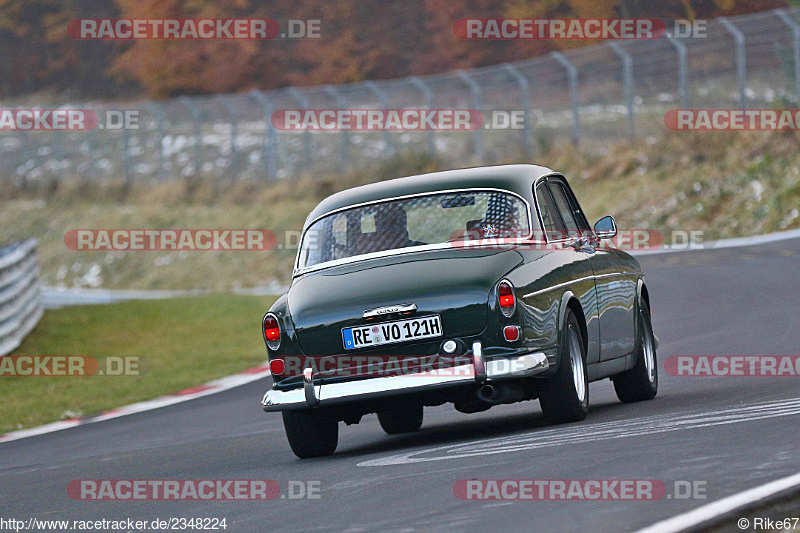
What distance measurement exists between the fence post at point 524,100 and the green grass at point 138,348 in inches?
321

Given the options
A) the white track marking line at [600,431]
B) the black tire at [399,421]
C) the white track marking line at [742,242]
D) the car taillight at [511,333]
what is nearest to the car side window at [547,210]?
the car taillight at [511,333]

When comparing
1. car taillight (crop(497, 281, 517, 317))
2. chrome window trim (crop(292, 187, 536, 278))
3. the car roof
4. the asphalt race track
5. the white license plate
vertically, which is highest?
the car roof

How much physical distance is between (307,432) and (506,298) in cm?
150

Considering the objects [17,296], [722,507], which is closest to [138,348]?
[17,296]

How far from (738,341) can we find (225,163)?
39847 millimetres

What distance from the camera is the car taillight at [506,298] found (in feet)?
26.3

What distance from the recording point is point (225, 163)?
51.0 meters

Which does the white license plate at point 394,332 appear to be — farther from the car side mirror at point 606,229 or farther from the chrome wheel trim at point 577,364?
the car side mirror at point 606,229

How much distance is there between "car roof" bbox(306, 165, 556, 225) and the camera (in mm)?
9000

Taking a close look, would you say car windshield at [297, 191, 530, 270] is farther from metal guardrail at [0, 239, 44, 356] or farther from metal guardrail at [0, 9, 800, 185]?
metal guardrail at [0, 9, 800, 185]

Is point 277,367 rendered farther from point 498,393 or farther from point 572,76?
point 572,76

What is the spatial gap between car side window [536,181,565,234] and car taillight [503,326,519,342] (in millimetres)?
1093

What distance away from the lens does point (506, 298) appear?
8.05 meters

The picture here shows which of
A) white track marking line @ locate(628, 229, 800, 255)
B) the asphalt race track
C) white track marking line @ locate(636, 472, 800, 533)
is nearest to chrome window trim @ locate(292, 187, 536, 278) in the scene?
the asphalt race track
